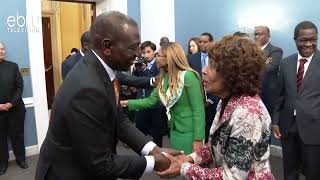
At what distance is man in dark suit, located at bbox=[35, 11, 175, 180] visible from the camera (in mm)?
1355

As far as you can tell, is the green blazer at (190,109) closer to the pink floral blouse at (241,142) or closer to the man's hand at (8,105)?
the pink floral blouse at (241,142)

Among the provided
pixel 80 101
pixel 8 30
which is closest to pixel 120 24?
pixel 80 101

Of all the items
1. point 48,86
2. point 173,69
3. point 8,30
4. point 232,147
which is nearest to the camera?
point 232,147

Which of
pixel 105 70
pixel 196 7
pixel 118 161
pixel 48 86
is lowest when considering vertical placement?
pixel 48 86

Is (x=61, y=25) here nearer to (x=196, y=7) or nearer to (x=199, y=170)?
(x=196, y=7)

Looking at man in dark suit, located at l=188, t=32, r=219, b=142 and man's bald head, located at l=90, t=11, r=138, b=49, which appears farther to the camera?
man in dark suit, located at l=188, t=32, r=219, b=142

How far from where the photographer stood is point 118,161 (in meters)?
1.48

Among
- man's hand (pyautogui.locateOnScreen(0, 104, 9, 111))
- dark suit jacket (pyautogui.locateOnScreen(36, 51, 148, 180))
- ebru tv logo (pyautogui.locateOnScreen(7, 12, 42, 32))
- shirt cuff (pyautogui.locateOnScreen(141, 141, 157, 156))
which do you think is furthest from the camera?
ebru tv logo (pyautogui.locateOnScreen(7, 12, 42, 32))

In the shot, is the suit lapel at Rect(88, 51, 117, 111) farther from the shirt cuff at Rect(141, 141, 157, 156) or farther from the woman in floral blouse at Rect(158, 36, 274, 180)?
the shirt cuff at Rect(141, 141, 157, 156)

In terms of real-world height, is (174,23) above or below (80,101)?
above

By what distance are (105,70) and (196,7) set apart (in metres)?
4.91

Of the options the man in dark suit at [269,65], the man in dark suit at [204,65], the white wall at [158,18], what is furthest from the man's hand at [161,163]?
the white wall at [158,18]

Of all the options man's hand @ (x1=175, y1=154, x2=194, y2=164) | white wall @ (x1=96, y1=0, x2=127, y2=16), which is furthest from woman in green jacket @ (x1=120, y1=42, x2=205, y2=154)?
white wall @ (x1=96, y1=0, x2=127, y2=16)

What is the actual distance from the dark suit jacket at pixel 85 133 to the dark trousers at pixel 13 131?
3.08 metres
